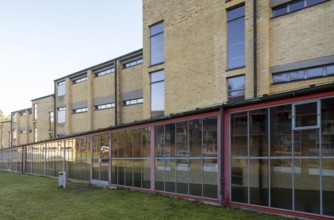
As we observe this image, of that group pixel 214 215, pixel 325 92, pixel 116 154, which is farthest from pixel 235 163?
pixel 116 154

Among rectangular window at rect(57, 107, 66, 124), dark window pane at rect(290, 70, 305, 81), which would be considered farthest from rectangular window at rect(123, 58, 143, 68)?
dark window pane at rect(290, 70, 305, 81)

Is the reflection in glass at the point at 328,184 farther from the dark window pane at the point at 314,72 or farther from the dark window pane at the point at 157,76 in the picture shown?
the dark window pane at the point at 157,76

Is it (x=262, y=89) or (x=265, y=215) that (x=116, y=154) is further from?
(x=265, y=215)

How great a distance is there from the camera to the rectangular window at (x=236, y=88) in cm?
1694

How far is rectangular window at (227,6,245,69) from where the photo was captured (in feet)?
56.1

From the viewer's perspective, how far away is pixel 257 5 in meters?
16.2

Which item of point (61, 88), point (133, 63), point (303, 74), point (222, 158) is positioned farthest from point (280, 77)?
point (61, 88)

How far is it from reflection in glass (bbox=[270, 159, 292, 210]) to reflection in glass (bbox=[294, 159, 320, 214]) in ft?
0.97

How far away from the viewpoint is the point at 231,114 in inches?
492

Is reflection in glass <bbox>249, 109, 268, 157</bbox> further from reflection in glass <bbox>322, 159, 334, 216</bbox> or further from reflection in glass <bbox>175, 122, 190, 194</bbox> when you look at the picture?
reflection in glass <bbox>175, 122, 190, 194</bbox>

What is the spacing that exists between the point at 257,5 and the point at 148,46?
353 inches

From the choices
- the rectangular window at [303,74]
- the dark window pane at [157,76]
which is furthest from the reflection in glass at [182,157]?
the dark window pane at [157,76]

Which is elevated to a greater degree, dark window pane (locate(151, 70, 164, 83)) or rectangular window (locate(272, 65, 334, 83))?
dark window pane (locate(151, 70, 164, 83))

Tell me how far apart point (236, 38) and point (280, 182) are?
8.60m
